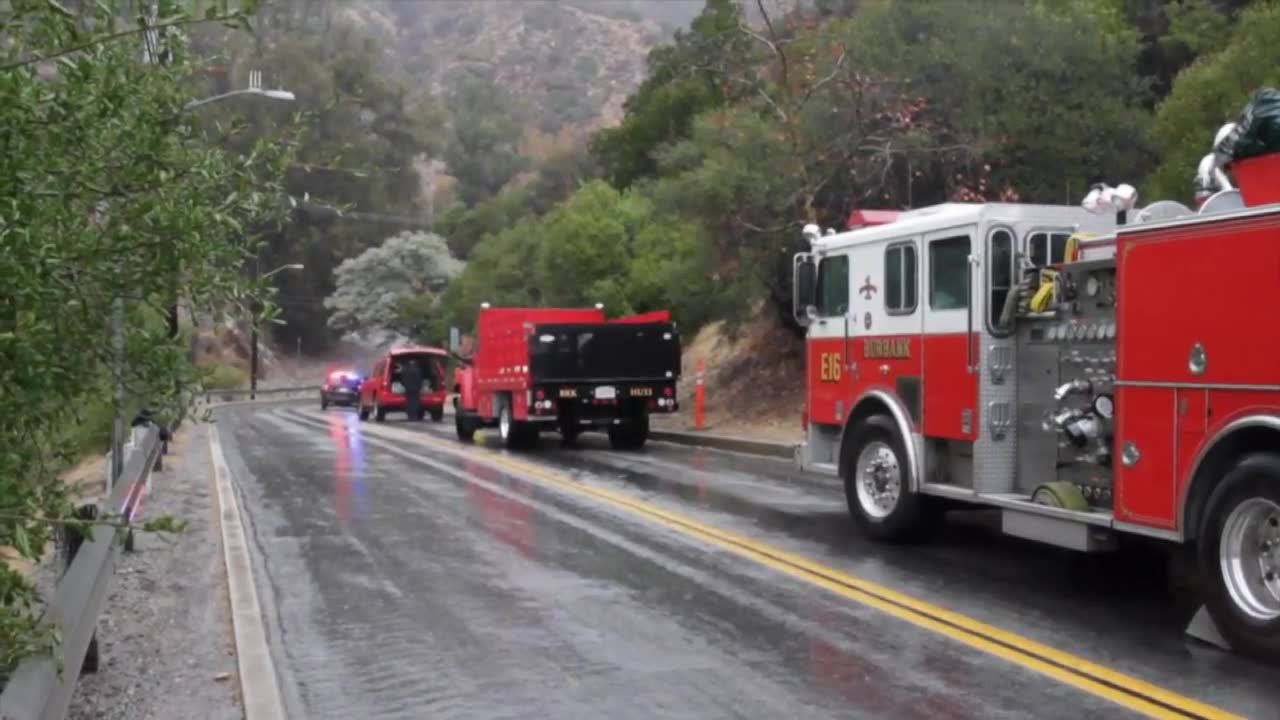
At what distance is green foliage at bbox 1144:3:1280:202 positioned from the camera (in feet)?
59.7

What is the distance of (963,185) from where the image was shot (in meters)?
23.7

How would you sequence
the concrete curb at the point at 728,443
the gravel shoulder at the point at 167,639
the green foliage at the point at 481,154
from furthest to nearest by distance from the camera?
the green foliage at the point at 481,154 < the concrete curb at the point at 728,443 < the gravel shoulder at the point at 167,639

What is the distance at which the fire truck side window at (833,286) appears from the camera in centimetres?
1212

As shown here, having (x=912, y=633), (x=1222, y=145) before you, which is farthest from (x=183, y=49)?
(x=1222, y=145)

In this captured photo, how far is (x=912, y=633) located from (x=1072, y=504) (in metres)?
1.88

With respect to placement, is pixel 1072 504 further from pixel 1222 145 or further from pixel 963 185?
pixel 963 185

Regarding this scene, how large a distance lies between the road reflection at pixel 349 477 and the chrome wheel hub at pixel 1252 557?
27.6ft

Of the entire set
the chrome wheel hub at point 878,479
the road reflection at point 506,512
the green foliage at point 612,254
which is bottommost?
the road reflection at point 506,512

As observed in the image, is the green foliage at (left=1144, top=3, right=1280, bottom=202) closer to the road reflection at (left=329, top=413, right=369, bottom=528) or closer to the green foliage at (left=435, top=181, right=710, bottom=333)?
the road reflection at (left=329, top=413, right=369, bottom=528)

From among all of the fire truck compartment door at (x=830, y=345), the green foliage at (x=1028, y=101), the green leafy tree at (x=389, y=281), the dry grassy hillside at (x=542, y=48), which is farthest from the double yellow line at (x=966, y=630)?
the dry grassy hillside at (x=542, y=48)

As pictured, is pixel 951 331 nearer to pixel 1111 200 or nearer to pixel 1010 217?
pixel 1010 217

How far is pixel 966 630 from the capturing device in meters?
8.01

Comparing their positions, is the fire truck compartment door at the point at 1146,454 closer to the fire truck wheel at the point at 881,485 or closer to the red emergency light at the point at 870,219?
the fire truck wheel at the point at 881,485

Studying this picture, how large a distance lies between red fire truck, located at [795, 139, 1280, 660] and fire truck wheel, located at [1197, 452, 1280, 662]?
0.01 meters
